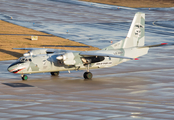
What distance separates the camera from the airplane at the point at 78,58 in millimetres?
33531

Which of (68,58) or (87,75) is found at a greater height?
(68,58)

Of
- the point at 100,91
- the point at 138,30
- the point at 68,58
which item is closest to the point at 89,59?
the point at 68,58

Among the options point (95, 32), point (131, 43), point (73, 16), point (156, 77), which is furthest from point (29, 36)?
point (156, 77)

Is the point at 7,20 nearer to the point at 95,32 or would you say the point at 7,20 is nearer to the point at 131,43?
the point at 95,32

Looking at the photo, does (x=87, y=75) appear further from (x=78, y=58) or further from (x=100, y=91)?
(x=100, y=91)

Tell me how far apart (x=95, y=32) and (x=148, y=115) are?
52.5 meters

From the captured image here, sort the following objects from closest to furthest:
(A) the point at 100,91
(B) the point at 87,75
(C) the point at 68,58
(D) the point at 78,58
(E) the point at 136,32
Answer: (A) the point at 100,91
(C) the point at 68,58
(D) the point at 78,58
(B) the point at 87,75
(E) the point at 136,32

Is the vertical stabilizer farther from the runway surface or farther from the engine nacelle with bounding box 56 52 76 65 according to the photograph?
the engine nacelle with bounding box 56 52 76 65

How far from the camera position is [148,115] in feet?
→ 70.9

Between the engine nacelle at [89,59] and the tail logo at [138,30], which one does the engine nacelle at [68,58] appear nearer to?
the engine nacelle at [89,59]

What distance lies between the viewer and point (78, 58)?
3534cm

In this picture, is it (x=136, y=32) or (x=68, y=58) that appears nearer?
(x=68, y=58)

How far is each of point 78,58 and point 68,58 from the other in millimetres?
1430

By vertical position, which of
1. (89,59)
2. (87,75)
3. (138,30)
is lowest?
(87,75)
